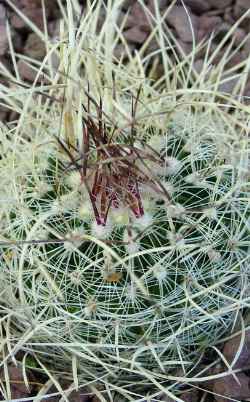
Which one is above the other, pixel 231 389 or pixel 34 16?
pixel 34 16

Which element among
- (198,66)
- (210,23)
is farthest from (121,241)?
(210,23)

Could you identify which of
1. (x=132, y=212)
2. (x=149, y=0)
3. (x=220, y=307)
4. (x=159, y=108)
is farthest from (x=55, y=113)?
(x=149, y=0)

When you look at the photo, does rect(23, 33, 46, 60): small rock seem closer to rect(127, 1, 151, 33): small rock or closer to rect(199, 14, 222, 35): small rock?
rect(127, 1, 151, 33): small rock

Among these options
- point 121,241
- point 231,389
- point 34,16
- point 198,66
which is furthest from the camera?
point 34,16

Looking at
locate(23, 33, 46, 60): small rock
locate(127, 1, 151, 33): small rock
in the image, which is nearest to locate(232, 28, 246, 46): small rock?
locate(127, 1, 151, 33): small rock

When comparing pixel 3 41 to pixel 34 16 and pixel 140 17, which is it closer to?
pixel 34 16

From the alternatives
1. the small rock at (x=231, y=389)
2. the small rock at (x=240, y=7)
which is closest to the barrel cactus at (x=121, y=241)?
the small rock at (x=231, y=389)
